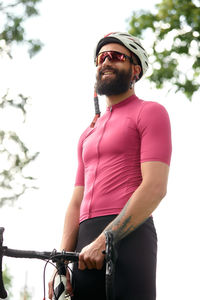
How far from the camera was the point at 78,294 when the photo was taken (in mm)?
3355

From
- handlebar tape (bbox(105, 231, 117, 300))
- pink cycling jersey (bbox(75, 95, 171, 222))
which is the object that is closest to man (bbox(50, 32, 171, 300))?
pink cycling jersey (bbox(75, 95, 171, 222))

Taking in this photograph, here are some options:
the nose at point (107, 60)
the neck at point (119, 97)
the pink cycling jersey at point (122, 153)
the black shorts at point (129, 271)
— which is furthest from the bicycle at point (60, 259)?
the nose at point (107, 60)

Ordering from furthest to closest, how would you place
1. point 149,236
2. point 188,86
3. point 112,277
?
1. point 188,86
2. point 149,236
3. point 112,277

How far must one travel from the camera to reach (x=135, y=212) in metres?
3.14

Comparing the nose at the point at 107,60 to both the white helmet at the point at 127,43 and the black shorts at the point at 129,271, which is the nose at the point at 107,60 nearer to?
the white helmet at the point at 127,43

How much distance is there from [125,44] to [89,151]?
89 cm

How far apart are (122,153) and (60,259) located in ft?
2.83

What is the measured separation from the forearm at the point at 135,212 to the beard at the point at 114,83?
99 cm

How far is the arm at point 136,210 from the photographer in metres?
3.07

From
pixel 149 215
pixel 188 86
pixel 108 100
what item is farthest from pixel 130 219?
pixel 188 86

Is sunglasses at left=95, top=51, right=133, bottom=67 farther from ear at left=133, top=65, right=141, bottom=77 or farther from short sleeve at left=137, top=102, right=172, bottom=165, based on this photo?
short sleeve at left=137, top=102, right=172, bottom=165

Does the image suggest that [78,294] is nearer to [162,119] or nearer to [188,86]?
[162,119]

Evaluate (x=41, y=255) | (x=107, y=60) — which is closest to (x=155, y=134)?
(x=107, y=60)

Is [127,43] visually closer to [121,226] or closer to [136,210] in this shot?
[136,210]
